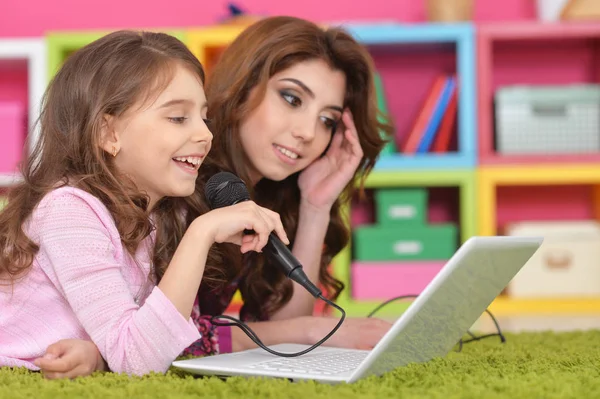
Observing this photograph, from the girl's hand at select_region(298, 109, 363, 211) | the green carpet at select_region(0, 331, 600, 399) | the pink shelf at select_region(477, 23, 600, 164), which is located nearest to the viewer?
the green carpet at select_region(0, 331, 600, 399)

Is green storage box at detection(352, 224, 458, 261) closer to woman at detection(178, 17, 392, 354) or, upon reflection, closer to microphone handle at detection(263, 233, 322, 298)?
woman at detection(178, 17, 392, 354)

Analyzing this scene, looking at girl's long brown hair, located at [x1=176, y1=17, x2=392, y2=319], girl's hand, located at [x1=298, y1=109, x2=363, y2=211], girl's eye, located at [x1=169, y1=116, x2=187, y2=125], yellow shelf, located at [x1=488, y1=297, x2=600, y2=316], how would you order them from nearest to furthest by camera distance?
girl's eye, located at [x1=169, y1=116, x2=187, y2=125], girl's long brown hair, located at [x1=176, y1=17, x2=392, y2=319], girl's hand, located at [x1=298, y1=109, x2=363, y2=211], yellow shelf, located at [x1=488, y1=297, x2=600, y2=316]

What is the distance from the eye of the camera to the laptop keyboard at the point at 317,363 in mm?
1019

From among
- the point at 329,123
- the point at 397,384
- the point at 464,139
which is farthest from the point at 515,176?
the point at 397,384

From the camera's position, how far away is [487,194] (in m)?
2.81

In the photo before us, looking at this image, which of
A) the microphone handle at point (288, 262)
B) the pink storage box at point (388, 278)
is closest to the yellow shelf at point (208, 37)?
the pink storage box at point (388, 278)

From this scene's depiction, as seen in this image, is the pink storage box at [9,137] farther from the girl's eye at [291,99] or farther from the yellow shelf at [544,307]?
the yellow shelf at [544,307]

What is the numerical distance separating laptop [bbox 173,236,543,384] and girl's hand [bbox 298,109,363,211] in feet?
1.95

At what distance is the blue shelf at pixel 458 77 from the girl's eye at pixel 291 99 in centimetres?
123

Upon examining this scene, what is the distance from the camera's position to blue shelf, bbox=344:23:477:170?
111 inches

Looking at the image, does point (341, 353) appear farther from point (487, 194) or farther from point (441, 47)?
point (441, 47)

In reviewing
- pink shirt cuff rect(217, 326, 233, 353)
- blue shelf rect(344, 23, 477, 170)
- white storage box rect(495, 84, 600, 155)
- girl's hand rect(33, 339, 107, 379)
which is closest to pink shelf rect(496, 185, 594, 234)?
white storage box rect(495, 84, 600, 155)

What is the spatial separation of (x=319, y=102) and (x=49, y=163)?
0.59 m

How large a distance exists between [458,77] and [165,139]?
1.85 meters
